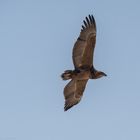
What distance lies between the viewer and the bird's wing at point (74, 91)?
1384 inches

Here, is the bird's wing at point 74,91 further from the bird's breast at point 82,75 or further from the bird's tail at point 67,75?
the bird's tail at point 67,75

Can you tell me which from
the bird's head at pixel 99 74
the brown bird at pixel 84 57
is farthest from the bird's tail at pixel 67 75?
the bird's head at pixel 99 74

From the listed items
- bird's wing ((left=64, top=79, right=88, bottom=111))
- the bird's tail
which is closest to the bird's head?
bird's wing ((left=64, top=79, right=88, bottom=111))

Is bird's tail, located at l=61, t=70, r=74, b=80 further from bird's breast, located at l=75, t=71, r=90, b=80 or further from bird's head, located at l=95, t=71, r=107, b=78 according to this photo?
bird's head, located at l=95, t=71, r=107, b=78

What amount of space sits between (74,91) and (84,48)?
1.90 m

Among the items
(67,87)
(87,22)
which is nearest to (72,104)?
(67,87)

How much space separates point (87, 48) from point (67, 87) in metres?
1.86

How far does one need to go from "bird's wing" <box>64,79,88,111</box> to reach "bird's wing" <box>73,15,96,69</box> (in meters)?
0.97

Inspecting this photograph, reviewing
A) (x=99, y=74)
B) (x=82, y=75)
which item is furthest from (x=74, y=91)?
(x=99, y=74)

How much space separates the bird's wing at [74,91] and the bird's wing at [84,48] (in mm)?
966

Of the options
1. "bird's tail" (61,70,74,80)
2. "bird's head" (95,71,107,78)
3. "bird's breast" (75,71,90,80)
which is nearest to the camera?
"bird's tail" (61,70,74,80)

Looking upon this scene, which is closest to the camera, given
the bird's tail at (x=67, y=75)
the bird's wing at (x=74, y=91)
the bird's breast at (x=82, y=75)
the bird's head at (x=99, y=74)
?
the bird's tail at (x=67, y=75)

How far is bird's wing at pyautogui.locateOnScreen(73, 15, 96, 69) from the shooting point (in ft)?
112

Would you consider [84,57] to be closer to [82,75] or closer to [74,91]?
[82,75]
